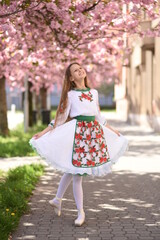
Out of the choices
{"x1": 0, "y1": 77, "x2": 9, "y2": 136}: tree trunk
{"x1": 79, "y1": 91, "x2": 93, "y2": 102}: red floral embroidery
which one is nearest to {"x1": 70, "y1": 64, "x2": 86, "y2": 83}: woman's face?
{"x1": 79, "y1": 91, "x2": 93, "y2": 102}: red floral embroidery

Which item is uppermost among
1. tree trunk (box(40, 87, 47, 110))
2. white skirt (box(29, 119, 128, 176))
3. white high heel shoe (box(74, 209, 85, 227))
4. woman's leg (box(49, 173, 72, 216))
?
white skirt (box(29, 119, 128, 176))

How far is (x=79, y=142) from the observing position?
646 cm

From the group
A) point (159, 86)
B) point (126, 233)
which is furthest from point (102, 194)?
point (159, 86)

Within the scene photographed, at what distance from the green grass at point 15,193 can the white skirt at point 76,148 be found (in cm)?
85

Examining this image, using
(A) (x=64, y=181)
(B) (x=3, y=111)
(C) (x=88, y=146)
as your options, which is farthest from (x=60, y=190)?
(B) (x=3, y=111)

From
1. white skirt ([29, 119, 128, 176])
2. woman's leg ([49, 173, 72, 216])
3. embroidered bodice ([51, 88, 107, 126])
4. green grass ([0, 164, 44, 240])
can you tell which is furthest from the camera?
woman's leg ([49, 173, 72, 216])

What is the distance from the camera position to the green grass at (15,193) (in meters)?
6.18

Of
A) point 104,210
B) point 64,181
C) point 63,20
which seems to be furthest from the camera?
point 63,20

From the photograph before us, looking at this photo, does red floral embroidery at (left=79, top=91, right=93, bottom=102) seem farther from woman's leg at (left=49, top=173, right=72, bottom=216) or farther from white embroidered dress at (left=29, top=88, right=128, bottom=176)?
woman's leg at (left=49, top=173, right=72, bottom=216)

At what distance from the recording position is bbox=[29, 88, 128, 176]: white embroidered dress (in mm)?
6426

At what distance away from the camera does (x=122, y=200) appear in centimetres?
794

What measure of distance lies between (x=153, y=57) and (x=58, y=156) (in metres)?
22.9

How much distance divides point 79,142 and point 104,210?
1.26m

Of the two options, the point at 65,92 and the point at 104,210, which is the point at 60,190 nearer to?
the point at 104,210
